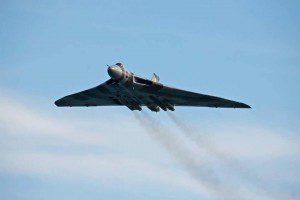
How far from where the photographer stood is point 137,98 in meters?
79.1

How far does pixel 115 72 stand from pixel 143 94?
5.70m

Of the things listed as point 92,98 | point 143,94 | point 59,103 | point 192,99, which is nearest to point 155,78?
point 143,94

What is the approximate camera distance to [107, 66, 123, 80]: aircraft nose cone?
241 feet

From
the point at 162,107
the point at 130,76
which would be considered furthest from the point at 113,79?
the point at 162,107

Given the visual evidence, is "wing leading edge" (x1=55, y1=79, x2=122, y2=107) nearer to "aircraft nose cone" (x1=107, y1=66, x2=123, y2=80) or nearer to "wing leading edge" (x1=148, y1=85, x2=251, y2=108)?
"aircraft nose cone" (x1=107, y1=66, x2=123, y2=80)

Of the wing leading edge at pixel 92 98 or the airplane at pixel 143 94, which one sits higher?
the wing leading edge at pixel 92 98

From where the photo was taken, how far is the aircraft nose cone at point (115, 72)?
2898 inches

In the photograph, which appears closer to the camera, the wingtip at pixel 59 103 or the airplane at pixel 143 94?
the airplane at pixel 143 94

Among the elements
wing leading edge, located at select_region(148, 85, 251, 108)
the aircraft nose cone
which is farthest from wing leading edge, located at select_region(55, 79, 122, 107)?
wing leading edge, located at select_region(148, 85, 251, 108)

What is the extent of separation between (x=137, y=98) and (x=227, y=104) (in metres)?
11.6

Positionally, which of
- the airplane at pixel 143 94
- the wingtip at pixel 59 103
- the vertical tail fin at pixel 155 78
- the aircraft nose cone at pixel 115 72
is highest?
the wingtip at pixel 59 103

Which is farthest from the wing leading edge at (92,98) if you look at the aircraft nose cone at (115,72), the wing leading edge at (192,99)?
the wing leading edge at (192,99)

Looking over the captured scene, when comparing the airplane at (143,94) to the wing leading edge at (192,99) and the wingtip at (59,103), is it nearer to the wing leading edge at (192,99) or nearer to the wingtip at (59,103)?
the wing leading edge at (192,99)

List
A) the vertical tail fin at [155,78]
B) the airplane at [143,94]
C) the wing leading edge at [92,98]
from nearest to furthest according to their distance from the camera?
1. the airplane at [143,94]
2. the vertical tail fin at [155,78]
3. the wing leading edge at [92,98]
